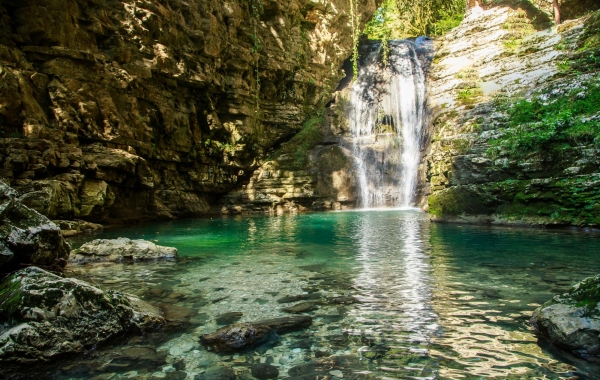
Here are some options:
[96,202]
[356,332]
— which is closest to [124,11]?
[96,202]

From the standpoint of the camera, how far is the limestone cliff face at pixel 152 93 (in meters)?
12.6

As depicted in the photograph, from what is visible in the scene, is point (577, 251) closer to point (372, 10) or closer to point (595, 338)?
point (595, 338)

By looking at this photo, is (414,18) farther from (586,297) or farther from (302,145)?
(586,297)

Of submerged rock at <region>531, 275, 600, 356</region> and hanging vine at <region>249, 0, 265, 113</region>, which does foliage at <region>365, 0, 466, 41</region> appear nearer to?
hanging vine at <region>249, 0, 265, 113</region>

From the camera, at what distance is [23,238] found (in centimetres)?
438

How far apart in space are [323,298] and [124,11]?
15649 millimetres

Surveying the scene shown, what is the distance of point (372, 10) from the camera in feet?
93.6

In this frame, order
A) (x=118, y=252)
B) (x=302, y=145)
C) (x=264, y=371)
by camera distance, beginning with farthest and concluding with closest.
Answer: (x=302, y=145), (x=118, y=252), (x=264, y=371)

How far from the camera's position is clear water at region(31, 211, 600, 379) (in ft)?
10.5

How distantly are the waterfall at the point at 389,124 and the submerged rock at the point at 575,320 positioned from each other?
18.5 meters

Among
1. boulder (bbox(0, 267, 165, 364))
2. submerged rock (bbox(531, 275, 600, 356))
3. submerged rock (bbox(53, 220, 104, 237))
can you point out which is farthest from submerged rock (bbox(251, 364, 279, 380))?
submerged rock (bbox(53, 220, 104, 237))

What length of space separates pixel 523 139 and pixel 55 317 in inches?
527

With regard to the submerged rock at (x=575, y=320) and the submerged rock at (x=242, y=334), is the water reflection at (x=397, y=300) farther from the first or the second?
the submerged rock at (x=575, y=320)

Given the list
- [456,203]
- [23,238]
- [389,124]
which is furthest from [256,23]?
[23,238]
